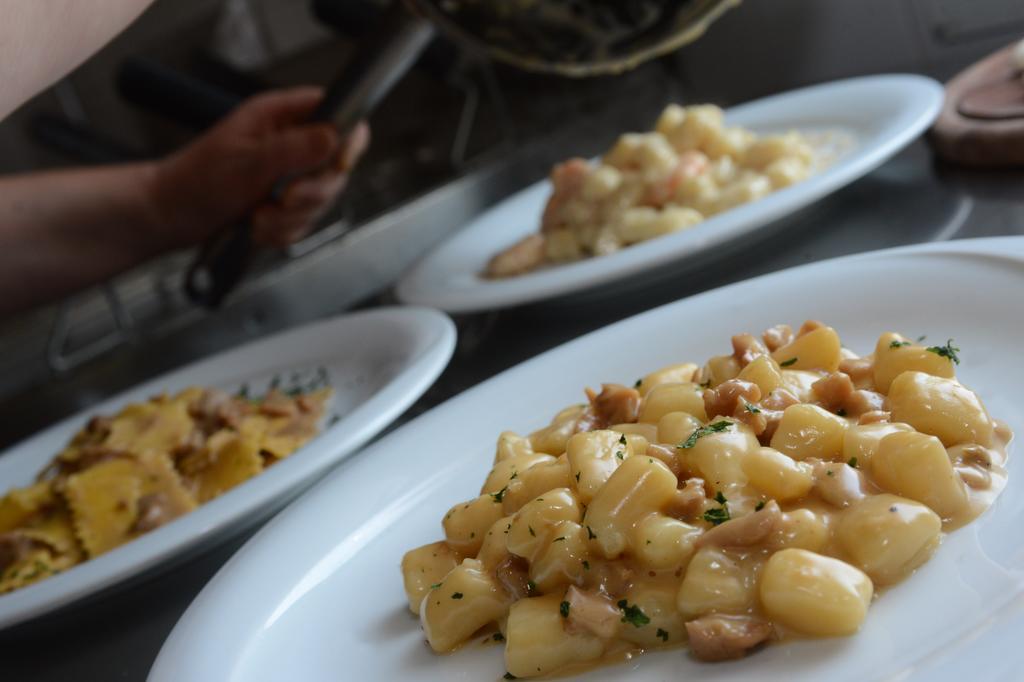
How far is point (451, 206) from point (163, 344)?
73 centimetres

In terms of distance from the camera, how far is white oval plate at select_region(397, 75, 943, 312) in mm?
1232

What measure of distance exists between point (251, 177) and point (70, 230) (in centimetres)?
41

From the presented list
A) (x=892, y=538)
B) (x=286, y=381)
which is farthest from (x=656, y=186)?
(x=892, y=538)

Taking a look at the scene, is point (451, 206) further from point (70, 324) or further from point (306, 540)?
point (306, 540)

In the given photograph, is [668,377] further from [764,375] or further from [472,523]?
[472,523]

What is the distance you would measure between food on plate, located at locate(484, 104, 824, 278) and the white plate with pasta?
40cm

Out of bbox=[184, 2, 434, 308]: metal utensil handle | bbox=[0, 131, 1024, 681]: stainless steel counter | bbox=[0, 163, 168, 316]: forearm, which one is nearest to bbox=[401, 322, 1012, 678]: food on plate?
bbox=[0, 131, 1024, 681]: stainless steel counter

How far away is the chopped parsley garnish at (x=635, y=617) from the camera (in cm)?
64

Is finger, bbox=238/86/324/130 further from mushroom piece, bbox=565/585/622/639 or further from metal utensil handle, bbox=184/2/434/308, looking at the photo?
mushroom piece, bbox=565/585/622/639

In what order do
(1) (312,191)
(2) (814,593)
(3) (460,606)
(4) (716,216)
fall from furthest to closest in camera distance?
(1) (312,191) < (4) (716,216) < (3) (460,606) < (2) (814,593)

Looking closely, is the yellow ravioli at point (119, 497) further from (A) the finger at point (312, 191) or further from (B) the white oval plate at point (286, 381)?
(A) the finger at point (312, 191)

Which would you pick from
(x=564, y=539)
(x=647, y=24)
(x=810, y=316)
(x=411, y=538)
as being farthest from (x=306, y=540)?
(x=647, y=24)

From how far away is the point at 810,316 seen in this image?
0.96m

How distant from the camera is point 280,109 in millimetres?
2250
